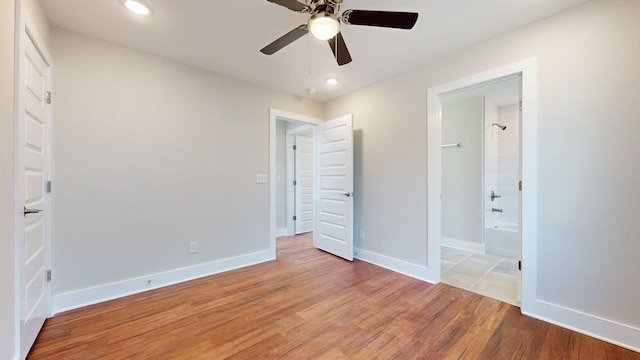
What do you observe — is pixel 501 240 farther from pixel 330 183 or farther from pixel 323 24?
pixel 323 24

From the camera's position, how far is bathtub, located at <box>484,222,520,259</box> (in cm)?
354

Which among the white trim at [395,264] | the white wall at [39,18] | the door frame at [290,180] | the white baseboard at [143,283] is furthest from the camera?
the door frame at [290,180]

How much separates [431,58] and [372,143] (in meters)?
1.20

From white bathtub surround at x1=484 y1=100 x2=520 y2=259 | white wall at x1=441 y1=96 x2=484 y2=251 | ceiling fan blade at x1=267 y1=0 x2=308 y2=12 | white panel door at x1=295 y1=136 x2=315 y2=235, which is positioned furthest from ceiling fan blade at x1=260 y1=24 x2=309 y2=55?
white bathtub surround at x1=484 y1=100 x2=520 y2=259

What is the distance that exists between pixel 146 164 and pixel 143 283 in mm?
1221

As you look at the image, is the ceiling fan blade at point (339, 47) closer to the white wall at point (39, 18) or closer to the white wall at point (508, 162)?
the white wall at point (39, 18)

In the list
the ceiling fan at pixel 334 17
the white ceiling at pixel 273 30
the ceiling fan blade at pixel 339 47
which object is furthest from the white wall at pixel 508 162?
the ceiling fan at pixel 334 17

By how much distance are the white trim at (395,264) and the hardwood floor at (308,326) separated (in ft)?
0.57

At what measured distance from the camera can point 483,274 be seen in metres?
2.96

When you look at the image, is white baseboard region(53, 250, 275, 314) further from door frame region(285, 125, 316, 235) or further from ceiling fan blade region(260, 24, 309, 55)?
ceiling fan blade region(260, 24, 309, 55)

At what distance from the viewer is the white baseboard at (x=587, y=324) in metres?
1.68

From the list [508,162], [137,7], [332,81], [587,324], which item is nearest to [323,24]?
[137,7]

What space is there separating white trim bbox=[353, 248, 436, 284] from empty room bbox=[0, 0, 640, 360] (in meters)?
0.02

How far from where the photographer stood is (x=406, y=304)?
2266 millimetres
